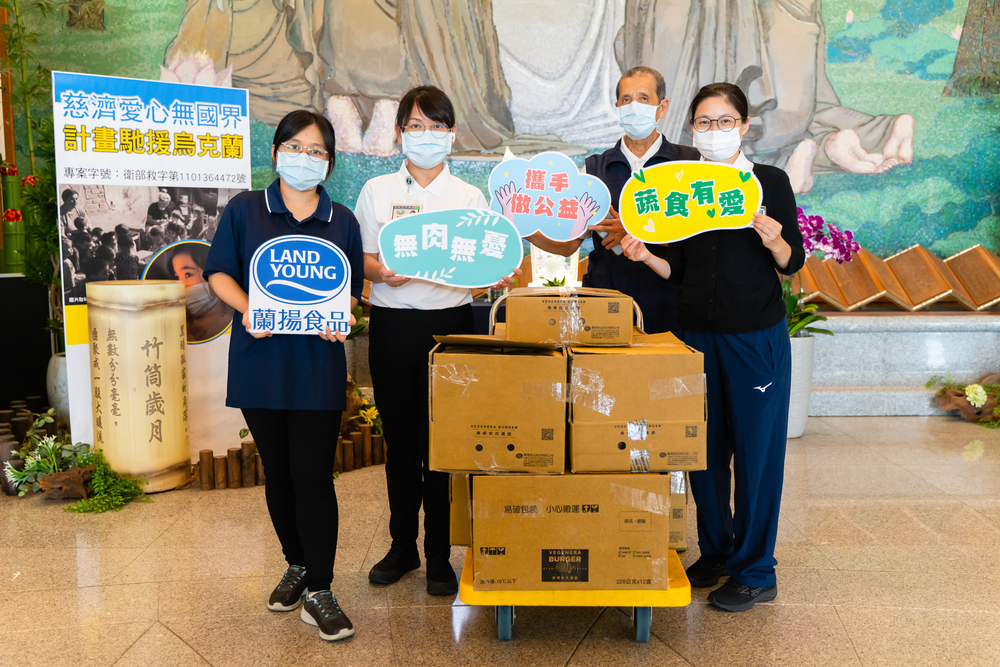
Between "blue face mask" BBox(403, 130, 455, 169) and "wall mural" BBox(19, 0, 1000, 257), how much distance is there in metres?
3.46

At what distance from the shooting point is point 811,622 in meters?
2.16

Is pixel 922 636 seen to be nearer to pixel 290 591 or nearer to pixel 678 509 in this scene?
pixel 678 509

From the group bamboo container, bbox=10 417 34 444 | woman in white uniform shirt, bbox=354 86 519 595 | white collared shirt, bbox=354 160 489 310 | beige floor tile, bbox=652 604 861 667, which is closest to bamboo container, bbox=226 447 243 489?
bamboo container, bbox=10 417 34 444

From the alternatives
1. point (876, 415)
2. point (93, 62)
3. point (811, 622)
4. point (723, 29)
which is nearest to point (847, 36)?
point (723, 29)

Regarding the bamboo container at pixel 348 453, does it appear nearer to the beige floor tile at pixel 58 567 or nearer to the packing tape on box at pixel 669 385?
the beige floor tile at pixel 58 567

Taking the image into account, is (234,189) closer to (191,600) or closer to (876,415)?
(191,600)

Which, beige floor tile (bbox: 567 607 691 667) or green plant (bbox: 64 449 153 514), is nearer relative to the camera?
beige floor tile (bbox: 567 607 691 667)

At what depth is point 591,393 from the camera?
73.7 inches

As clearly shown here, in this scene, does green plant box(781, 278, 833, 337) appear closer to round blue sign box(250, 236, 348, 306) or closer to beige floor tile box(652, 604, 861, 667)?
beige floor tile box(652, 604, 861, 667)

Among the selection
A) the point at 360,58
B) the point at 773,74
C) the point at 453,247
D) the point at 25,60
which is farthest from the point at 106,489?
the point at 773,74

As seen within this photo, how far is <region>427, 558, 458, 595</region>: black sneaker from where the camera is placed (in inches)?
92.0

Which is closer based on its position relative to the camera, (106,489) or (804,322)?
(106,489)

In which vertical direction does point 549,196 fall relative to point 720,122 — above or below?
below

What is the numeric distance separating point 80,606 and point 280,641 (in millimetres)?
739
